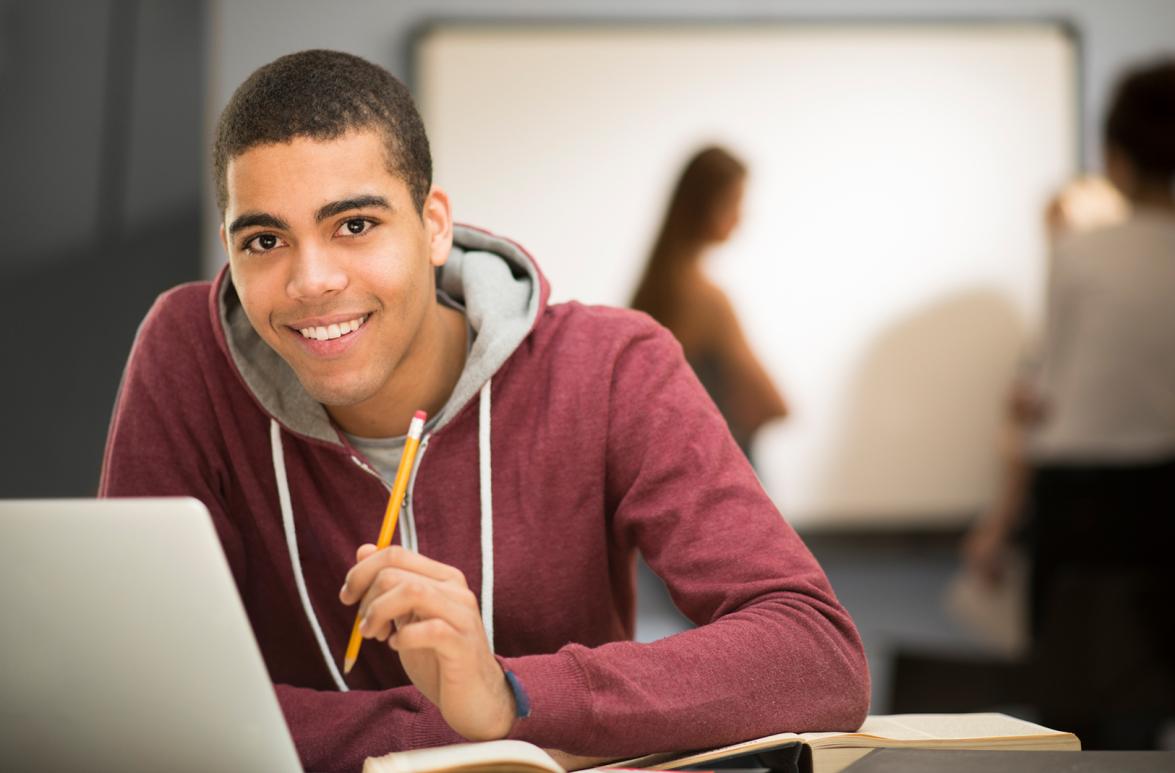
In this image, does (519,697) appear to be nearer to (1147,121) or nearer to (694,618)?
(694,618)

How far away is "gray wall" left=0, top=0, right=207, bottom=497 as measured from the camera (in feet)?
6.90

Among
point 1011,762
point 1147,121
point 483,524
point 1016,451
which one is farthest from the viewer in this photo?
point 1016,451

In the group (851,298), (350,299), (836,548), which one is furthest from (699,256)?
(350,299)

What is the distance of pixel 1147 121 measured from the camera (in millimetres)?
2303

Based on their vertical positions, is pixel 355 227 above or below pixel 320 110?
below

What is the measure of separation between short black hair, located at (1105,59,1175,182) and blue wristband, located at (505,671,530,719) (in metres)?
1.94

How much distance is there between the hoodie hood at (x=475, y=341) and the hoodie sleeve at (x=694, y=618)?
0.37 ft

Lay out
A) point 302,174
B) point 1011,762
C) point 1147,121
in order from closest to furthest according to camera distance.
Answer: point 1011,762 < point 302,174 < point 1147,121

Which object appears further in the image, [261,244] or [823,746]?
[261,244]

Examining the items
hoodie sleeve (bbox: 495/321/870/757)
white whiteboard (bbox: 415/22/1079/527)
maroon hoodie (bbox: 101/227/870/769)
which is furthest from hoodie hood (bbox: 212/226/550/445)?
white whiteboard (bbox: 415/22/1079/527)

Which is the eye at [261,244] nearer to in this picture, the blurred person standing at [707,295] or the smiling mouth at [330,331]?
the smiling mouth at [330,331]

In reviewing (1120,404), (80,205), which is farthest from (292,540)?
(1120,404)

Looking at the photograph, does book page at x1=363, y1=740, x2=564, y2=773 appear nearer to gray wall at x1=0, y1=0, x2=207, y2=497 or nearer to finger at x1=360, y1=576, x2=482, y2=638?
finger at x1=360, y1=576, x2=482, y2=638

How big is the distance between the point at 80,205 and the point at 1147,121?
2038 mm
